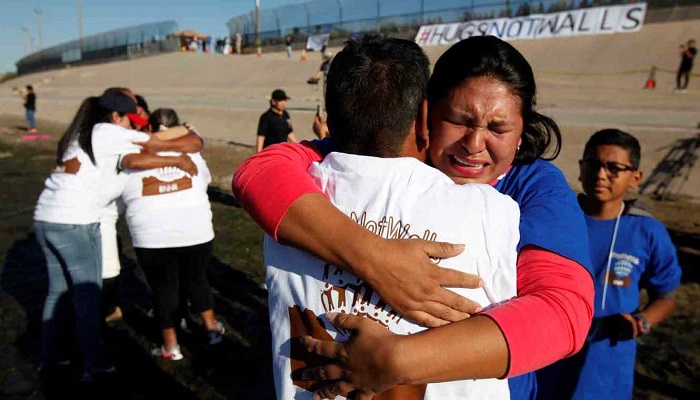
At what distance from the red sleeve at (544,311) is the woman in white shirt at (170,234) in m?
3.73

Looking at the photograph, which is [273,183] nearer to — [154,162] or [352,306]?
[352,306]

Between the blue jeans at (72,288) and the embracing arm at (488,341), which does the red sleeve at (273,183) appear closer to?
the embracing arm at (488,341)

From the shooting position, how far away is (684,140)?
11.2m

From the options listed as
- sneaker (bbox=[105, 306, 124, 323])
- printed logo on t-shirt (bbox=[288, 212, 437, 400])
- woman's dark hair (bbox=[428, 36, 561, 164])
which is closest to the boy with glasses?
woman's dark hair (bbox=[428, 36, 561, 164])

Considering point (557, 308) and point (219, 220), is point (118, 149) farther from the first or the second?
point (219, 220)

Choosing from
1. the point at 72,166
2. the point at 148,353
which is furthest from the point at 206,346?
the point at 72,166

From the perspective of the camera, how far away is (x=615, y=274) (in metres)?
2.87

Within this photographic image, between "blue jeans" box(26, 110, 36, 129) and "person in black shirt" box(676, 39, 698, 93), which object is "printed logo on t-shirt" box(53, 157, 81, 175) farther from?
"blue jeans" box(26, 110, 36, 129)

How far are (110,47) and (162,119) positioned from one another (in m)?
60.8

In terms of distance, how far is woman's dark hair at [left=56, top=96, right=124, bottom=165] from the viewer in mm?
4105

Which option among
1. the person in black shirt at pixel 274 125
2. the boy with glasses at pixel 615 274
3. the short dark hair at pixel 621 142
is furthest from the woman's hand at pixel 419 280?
the person in black shirt at pixel 274 125

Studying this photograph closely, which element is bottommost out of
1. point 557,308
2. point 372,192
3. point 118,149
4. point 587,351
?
point 587,351

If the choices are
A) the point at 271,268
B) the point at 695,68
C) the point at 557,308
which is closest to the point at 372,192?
the point at 271,268

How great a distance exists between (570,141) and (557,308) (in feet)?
39.6
